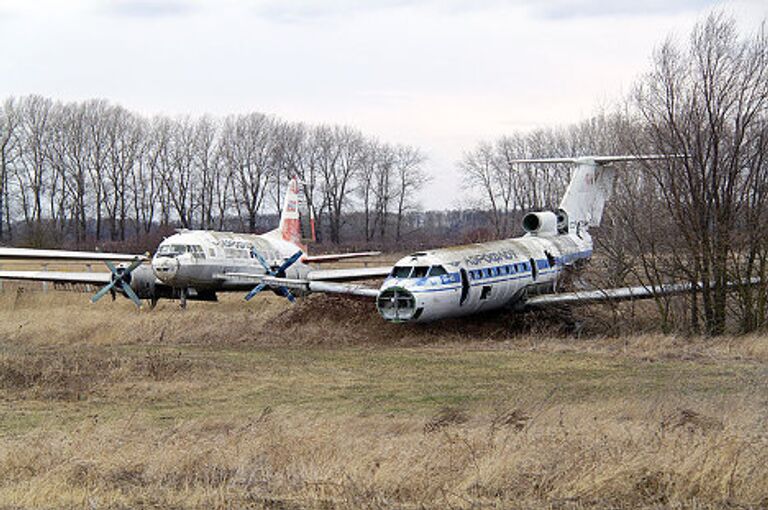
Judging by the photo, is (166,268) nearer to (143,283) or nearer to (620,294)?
(143,283)

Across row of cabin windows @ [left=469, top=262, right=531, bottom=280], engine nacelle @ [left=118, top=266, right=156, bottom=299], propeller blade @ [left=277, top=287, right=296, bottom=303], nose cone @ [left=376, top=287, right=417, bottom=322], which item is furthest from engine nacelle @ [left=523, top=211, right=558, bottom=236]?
engine nacelle @ [left=118, top=266, right=156, bottom=299]

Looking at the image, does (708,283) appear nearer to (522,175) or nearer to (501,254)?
(501,254)

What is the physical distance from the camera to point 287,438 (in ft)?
35.2

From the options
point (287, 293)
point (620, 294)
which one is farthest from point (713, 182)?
point (287, 293)

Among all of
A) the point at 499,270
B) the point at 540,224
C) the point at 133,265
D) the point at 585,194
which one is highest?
the point at 585,194

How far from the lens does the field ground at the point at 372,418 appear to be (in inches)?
330

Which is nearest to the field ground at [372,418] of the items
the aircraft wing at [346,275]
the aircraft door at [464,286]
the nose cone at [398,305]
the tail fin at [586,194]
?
the nose cone at [398,305]

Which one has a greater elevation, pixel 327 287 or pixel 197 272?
pixel 197 272

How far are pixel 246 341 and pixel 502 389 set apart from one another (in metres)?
10.4

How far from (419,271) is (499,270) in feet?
10.2

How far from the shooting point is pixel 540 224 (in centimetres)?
3142

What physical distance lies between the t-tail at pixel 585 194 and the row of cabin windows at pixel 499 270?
4916mm

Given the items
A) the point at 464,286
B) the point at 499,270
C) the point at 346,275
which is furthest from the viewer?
the point at 346,275

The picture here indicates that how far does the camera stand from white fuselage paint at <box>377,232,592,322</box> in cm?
2406
